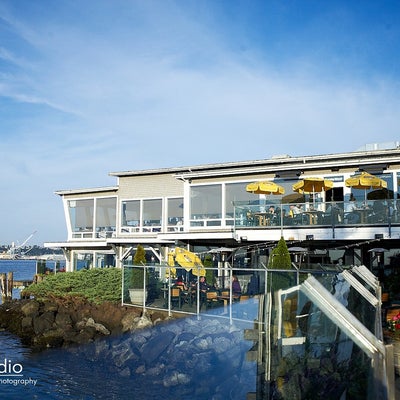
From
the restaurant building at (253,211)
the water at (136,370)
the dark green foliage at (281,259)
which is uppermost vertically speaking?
the restaurant building at (253,211)

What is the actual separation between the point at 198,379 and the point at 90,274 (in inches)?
429

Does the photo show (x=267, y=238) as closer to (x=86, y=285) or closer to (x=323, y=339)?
(x=86, y=285)

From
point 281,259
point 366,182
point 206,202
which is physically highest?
point 366,182

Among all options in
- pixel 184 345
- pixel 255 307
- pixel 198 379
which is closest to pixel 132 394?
pixel 198 379

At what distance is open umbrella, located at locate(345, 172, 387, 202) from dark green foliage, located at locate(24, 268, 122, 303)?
10.6 meters

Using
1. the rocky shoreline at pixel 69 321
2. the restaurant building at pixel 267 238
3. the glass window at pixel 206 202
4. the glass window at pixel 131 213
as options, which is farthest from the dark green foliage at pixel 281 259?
the glass window at pixel 131 213

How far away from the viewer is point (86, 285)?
23.2m

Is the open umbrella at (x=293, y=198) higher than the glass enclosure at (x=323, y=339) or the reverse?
higher

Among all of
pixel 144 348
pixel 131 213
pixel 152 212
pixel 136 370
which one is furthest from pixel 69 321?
pixel 131 213

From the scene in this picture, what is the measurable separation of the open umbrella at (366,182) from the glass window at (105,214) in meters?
15.6

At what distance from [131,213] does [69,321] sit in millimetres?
11040

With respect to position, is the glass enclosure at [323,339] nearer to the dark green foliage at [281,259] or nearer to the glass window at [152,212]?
the dark green foliage at [281,259]

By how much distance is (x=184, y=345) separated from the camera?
15.8 meters

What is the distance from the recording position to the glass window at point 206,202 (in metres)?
24.9
